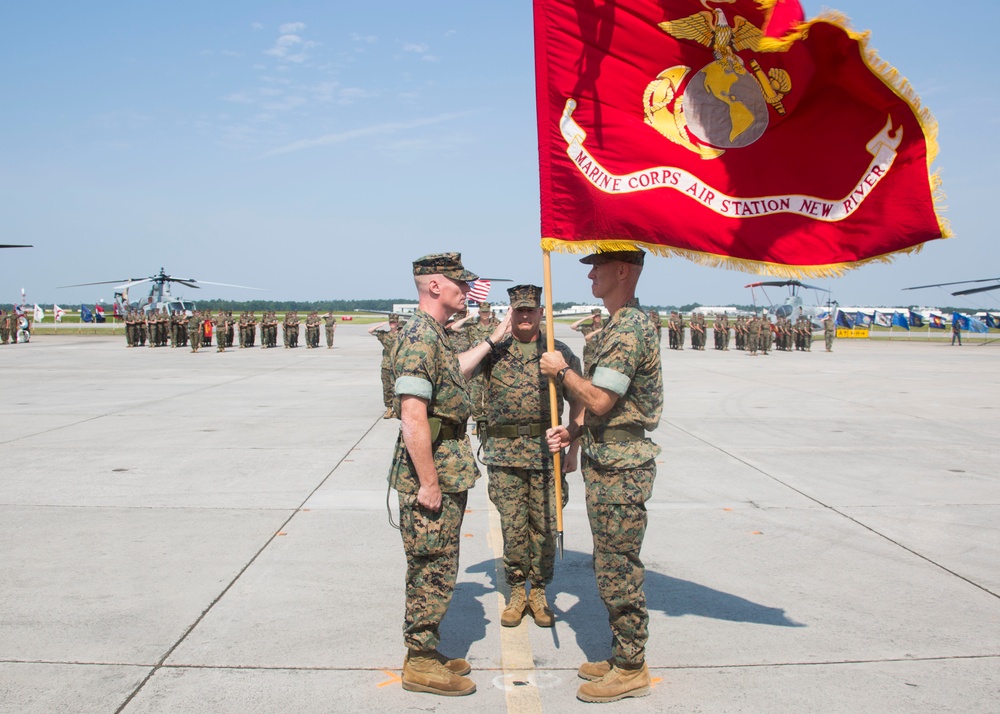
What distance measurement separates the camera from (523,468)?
4.59 meters

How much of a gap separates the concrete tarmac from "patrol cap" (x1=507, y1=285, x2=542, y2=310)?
70.1 inches

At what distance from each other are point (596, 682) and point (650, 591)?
145 centimetres

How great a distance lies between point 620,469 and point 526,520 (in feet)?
3.29

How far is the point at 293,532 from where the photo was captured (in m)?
6.19

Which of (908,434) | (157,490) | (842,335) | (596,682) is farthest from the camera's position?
(842,335)

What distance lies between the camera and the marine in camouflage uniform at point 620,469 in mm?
3670

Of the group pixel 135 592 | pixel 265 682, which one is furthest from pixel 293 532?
pixel 265 682

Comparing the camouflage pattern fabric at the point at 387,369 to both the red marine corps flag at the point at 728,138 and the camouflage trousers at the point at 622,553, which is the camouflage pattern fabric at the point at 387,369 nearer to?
the red marine corps flag at the point at 728,138

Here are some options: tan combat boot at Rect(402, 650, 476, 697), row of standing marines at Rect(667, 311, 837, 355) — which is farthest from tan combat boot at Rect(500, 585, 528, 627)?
row of standing marines at Rect(667, 311, 837, 355)

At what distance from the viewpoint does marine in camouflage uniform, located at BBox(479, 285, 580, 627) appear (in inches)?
180

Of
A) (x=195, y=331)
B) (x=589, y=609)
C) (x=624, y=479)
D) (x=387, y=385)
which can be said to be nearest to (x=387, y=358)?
(x=387, y=385)

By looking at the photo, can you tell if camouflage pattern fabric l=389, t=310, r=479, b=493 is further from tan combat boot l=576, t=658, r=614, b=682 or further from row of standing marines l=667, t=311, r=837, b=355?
row of standing marines l=667, t=311, r=837, b=355

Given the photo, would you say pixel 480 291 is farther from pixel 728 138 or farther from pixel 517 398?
pixel 728 138

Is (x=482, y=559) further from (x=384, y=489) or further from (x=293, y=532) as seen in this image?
(x=384, y=489)
